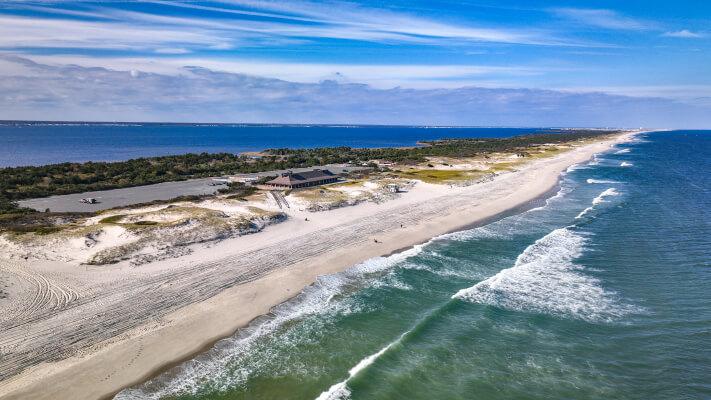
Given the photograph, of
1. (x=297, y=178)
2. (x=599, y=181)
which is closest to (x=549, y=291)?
(x=297, y=178)

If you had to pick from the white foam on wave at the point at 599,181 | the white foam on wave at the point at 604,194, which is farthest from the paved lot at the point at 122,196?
the white foam on wave at the point at 599,181

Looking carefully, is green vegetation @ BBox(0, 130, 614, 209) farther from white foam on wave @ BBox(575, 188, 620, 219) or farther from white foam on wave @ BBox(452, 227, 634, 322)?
white foam on wave @ BBox(575, 188, 620, 219)

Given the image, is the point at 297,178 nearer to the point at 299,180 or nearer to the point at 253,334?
the point at 299,180

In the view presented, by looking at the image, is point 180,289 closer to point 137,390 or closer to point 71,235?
point 137,390

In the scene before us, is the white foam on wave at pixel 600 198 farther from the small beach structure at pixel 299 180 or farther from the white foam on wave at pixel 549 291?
the small beach structure at pixel 299 180

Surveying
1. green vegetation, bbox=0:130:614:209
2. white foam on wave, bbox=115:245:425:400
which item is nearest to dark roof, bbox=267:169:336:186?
green vegetation, bbox=0:130:614:209

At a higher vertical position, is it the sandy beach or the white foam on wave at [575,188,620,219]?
the white foam on wave at [575,188,620,219]
